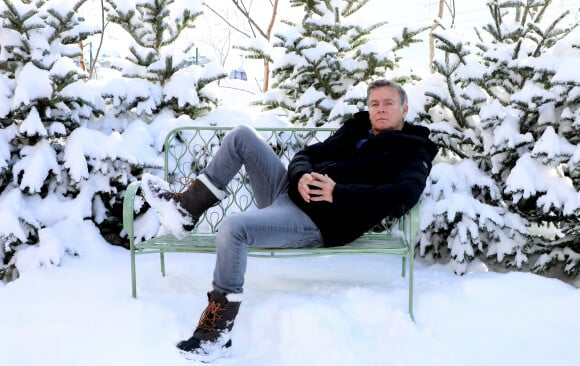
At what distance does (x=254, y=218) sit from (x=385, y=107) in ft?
3.44

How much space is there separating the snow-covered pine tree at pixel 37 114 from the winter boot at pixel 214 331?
5.58 feet

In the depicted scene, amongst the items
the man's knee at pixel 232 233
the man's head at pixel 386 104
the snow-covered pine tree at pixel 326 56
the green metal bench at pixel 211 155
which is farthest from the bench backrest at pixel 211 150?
the man's knee at pixel 232 233

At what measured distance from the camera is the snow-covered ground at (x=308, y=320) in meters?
2.36

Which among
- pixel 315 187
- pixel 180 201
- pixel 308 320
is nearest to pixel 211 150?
pixel 180 201

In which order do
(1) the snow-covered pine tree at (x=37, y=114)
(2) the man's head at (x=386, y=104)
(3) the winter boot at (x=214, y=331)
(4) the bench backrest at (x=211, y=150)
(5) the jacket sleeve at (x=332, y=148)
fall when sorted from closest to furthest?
(3) the winter boot at (x=214, y=331)
(2) the man's head at (x=386, y=104)
(5) the jacket sleeve at (x=332, y=148)
(1) the snow-covered pine tree at (x=37, y=114)
(4) the bench backrest at (x=211, y=150)

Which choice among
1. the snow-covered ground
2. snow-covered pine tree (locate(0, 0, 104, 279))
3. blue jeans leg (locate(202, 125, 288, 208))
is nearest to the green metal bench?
the snow-covered ground

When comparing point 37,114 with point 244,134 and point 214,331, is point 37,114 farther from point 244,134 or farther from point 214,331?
point 214,331

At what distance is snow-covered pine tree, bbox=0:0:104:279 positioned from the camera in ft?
11.8

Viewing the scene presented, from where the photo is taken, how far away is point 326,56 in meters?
4.06

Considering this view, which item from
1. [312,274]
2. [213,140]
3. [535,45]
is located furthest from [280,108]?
[535,45]

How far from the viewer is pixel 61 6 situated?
12.7 ft

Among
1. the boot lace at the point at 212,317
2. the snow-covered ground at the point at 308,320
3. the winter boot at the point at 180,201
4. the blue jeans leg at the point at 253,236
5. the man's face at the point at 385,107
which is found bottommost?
the snow-covered ground at the point at 308,320

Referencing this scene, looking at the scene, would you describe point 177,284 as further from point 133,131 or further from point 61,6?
point 61,6

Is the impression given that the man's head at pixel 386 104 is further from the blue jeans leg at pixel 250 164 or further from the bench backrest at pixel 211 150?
the bench backrest at pixel 211 150
